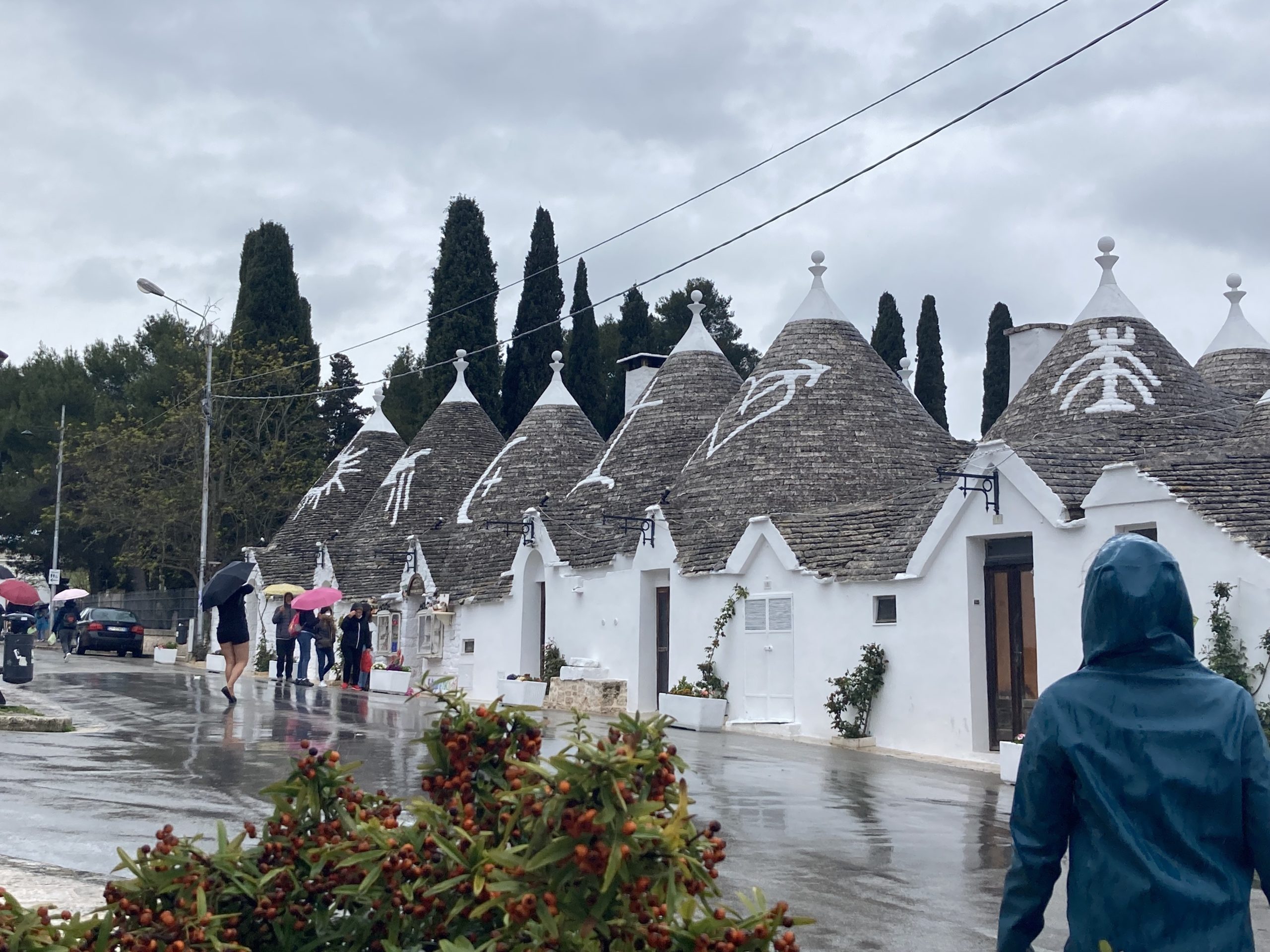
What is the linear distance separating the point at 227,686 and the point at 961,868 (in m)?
11.7

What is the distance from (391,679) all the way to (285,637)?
7.87 ft

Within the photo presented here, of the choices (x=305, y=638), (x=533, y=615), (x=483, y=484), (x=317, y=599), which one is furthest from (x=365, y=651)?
(x=483, y=484)

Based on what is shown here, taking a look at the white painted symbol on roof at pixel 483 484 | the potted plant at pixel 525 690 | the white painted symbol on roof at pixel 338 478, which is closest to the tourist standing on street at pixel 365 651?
the potted plant at pixel 525 690

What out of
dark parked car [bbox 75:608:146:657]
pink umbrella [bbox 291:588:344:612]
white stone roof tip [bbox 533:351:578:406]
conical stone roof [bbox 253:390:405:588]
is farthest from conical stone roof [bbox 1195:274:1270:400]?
dark parked car [bbox 75:608:146:657]

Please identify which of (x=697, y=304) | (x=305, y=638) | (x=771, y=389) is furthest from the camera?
(x=697, y=304)

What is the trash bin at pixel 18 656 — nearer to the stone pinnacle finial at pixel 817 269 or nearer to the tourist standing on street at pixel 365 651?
the tourist standing on street at pixel 365 651

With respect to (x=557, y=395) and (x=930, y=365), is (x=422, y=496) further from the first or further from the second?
(x=930, y=365)

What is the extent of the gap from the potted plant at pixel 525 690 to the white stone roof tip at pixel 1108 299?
11.9 metres

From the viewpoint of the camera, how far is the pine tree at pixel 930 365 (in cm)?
4791

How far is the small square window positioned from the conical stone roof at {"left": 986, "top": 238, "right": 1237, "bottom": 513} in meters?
3.02

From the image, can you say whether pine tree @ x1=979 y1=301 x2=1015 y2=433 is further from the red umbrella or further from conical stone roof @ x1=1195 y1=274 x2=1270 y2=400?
the red umbrella

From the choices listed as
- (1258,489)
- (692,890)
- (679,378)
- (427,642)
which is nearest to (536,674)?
(427,642)

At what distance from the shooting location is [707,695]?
2142cm

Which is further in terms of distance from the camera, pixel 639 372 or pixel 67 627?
pixel 67 627
